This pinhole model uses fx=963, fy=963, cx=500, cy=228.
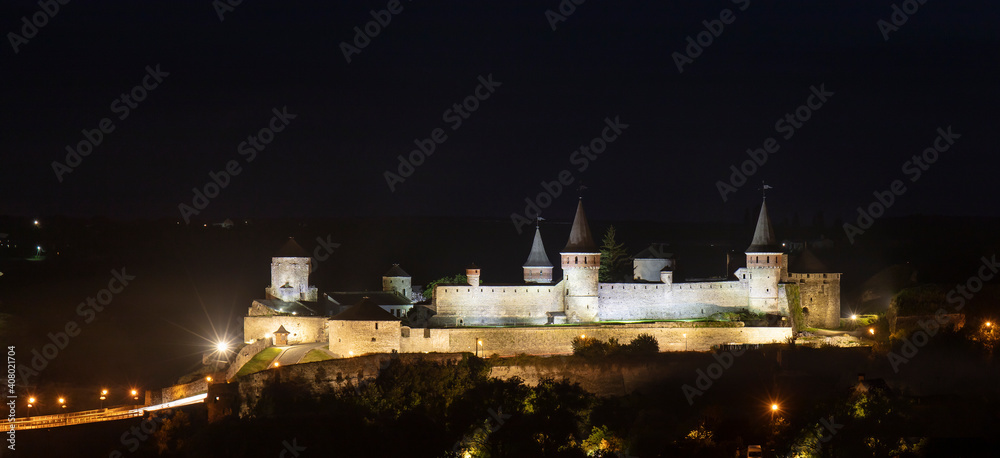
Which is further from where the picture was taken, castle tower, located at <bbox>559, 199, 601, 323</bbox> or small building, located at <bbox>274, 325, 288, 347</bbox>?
castle tower, located at <bbox>559, 199, 601, 323</bbox>

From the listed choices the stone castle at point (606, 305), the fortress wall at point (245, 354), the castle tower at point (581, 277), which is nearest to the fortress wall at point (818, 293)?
the stone castle at point (606, 305)

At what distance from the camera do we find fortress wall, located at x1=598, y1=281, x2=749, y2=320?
43.8 meters

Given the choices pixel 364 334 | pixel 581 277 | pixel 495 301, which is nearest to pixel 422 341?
pixel 364 334

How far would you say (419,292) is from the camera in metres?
55.1

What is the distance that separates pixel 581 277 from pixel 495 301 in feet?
13.2

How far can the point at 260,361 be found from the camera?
39.3m

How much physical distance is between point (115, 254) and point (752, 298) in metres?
58.9

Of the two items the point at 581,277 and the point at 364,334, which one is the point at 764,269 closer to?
the point at 581,277

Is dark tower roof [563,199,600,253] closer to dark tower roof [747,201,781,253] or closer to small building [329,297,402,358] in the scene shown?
dark tower roof [747,201,781,253]

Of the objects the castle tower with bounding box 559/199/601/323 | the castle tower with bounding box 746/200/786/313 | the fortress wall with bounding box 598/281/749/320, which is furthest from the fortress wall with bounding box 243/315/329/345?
the castle tower with bounding box 746/200/786/313

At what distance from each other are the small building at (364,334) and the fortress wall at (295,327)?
261 centimetres

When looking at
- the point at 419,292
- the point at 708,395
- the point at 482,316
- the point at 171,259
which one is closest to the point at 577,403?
the point at 708,395

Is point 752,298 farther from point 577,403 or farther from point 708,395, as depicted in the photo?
point 577,403

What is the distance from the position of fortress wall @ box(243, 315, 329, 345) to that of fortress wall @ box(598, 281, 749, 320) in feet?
41.3
